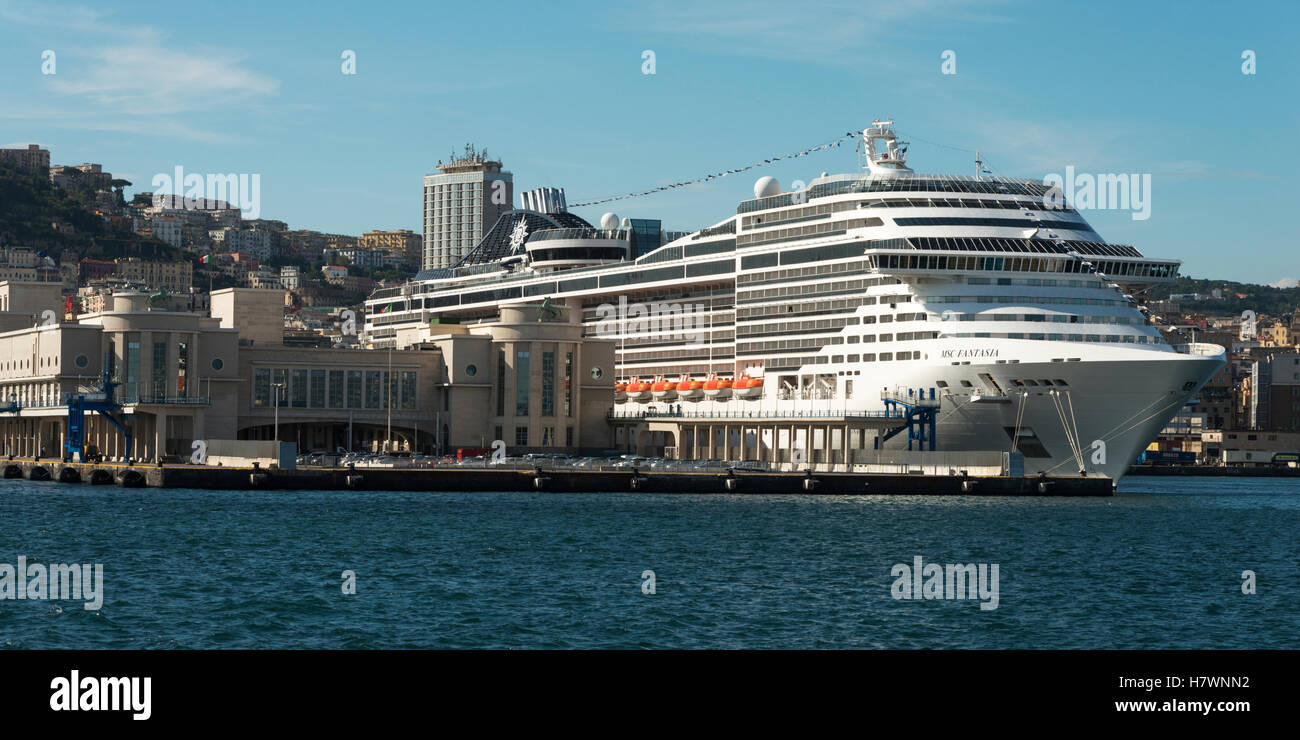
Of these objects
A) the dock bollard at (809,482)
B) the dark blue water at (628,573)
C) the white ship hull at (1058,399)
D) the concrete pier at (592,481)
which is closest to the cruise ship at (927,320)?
the white ship hull at (1058,399)

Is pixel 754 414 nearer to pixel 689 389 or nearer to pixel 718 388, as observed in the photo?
pixel 718 388

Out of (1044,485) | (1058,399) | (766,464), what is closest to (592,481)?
(766,464)

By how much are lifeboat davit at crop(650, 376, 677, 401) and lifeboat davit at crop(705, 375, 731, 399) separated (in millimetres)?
5137

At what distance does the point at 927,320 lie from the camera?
8525 cm

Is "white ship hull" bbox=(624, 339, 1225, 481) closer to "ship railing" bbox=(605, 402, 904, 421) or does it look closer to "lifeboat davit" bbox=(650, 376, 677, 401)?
"ship railing" bbox=(605, 402, 904, 421)

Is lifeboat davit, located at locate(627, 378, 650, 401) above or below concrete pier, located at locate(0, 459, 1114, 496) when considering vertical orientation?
above

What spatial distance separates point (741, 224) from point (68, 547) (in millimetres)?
62682

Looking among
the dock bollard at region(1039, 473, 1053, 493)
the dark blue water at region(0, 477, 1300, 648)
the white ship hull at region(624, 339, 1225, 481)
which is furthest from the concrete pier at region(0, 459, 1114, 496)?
the dark blue water at region(0, 477, 1300, 648)

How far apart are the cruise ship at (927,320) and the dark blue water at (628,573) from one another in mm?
7411

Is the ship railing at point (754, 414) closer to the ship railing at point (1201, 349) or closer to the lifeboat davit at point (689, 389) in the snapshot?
the lifeboat davit at point (689, 389)

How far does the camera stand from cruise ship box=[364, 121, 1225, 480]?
80000 mm
